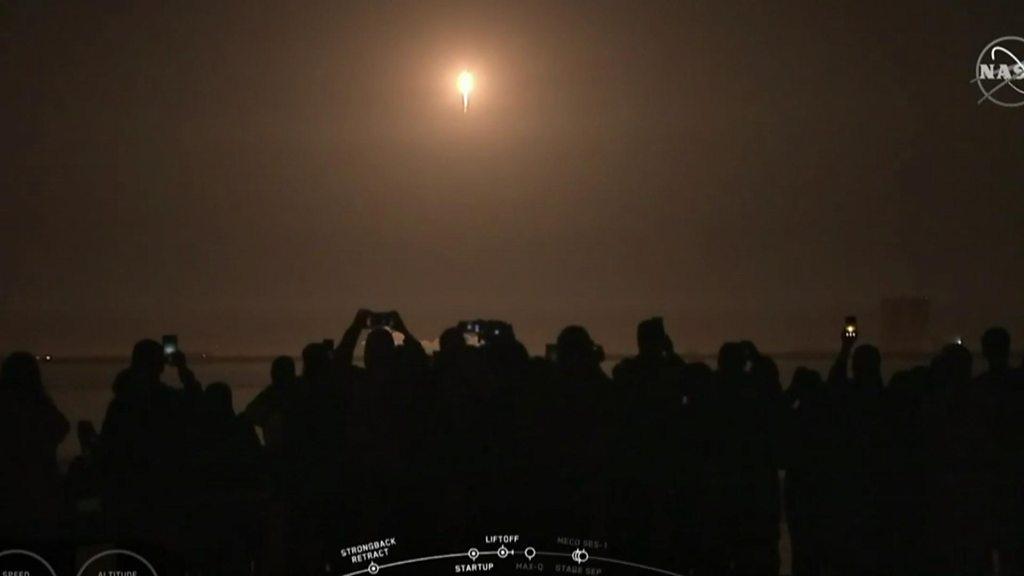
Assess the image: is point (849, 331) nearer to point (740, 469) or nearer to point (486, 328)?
point (740, 469)

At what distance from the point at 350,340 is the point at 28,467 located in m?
0.48

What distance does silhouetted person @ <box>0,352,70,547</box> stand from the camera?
55.4 inches

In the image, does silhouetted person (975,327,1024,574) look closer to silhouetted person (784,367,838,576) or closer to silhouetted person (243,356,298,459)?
silhouetted person (784,367,838,576)

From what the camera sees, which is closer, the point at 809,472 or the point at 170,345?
the point at 170,345

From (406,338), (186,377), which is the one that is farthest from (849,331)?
(186,377)

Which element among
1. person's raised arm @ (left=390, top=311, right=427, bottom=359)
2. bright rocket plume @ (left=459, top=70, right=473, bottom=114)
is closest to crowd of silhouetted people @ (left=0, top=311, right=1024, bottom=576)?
person's raised arm @ (left=390, top=311, right=427, bottom=359)

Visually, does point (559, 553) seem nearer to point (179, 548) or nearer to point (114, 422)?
point (179, 548)

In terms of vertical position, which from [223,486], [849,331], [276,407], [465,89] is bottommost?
[223,486]

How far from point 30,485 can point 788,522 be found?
1.08 metres

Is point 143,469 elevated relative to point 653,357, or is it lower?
lower

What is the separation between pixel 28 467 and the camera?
4.70 ft

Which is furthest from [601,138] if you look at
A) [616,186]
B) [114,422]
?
[114,422]

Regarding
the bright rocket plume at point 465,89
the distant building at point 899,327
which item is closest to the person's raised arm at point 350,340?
the bright rocket plume at point 465,89

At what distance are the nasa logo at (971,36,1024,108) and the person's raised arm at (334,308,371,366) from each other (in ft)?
2.99
